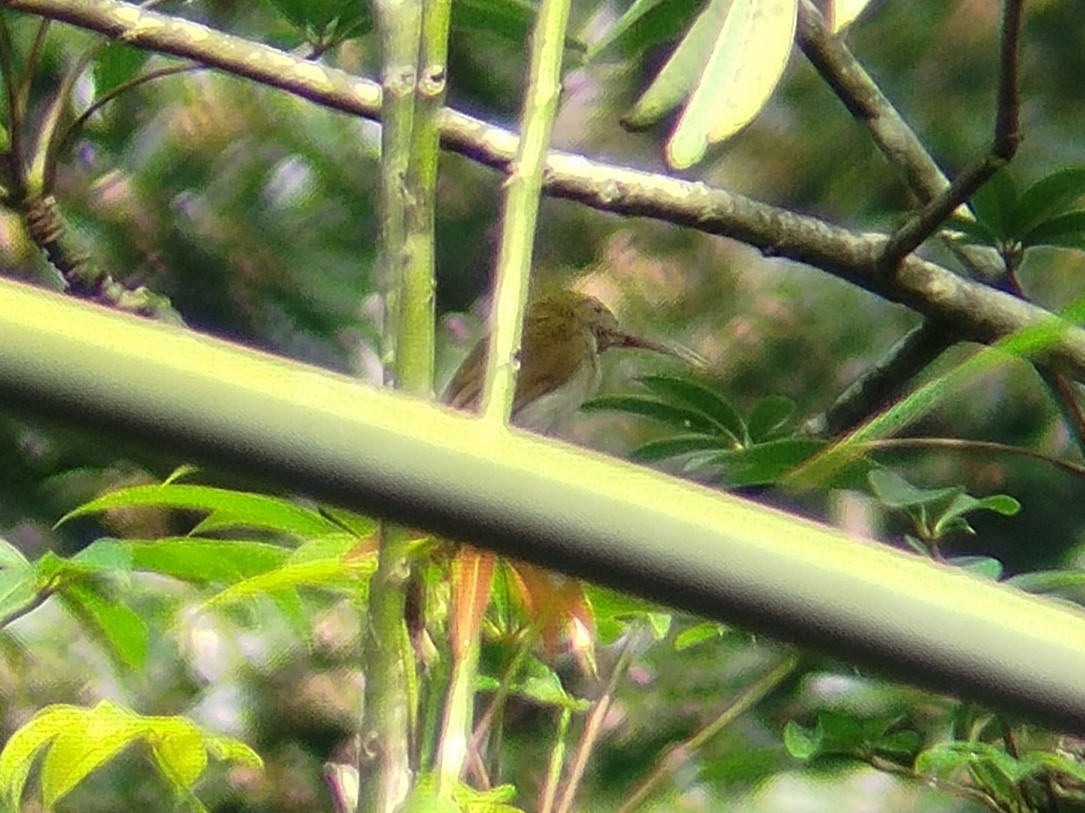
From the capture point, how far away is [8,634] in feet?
2.95

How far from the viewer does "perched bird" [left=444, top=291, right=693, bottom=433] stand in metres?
0.69

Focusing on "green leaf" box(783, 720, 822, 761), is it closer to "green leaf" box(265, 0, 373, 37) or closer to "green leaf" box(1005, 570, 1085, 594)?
"green leaf" box(1005, 570, 1085, 594)

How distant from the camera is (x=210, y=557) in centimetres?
31

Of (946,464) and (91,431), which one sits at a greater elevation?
(946,464)

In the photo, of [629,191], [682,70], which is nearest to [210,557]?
[682,70]

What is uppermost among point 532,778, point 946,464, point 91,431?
point 946,464

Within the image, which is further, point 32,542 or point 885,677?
point 32,542

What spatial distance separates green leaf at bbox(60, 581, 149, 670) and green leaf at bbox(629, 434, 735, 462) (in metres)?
0.23

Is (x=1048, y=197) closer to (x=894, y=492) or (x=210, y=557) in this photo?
A: (x=894, y=492)

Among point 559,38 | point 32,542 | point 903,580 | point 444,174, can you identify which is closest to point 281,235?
point 444,174

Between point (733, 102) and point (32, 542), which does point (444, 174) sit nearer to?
point (32, 542)

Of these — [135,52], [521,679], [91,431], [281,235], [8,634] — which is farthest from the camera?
[281,235]

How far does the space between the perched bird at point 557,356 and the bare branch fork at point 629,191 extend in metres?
0.08

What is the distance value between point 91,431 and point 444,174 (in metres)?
0.90
